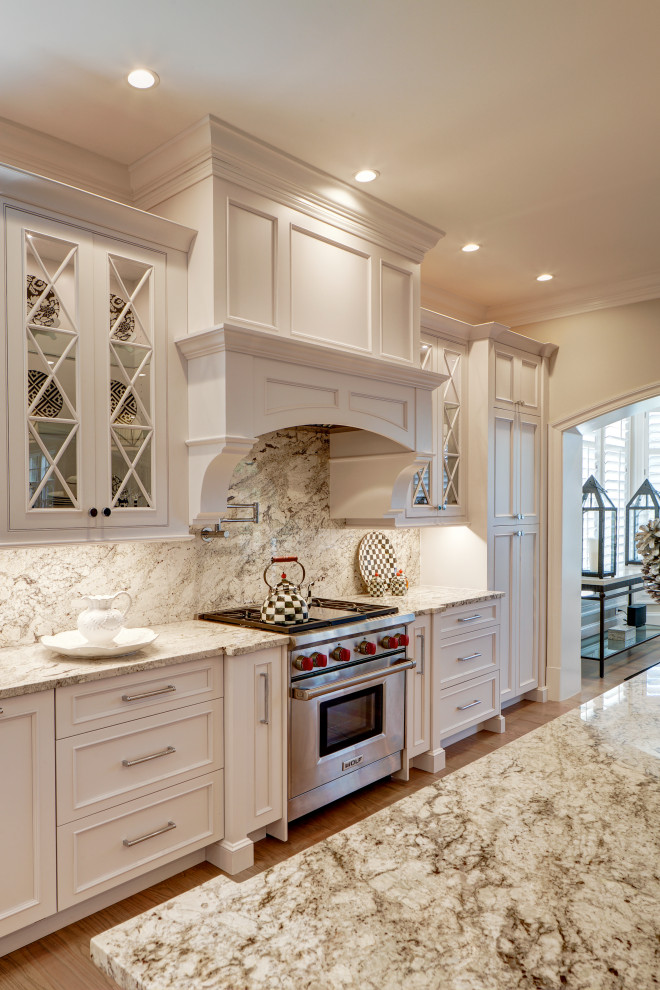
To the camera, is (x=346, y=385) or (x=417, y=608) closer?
(x=346, y=385)

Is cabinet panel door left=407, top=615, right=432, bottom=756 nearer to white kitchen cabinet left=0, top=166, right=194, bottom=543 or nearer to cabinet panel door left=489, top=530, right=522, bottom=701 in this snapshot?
cabinet panel door left=489, top=530, right=522, bottom=701

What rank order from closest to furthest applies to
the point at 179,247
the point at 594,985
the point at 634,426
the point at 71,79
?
the point at 594,985, the point at 71,79, the point at 179,247, the point at 634,426

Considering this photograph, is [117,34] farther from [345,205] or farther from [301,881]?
[301,881]

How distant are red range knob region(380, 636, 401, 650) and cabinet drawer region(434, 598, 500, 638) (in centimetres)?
41

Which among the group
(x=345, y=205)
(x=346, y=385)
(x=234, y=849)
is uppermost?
(x=345, y=205)

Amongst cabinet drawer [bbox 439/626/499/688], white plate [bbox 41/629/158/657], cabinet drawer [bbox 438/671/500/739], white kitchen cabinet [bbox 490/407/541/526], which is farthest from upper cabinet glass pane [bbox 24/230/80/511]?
white kitchen cabinet [bbox 490/407/541/526]

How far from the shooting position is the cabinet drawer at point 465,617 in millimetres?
3818

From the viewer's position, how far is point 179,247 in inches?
112

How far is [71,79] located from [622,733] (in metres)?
2.63

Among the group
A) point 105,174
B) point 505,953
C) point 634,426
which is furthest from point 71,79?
point 634,426

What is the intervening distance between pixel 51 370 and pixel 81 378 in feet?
0.36

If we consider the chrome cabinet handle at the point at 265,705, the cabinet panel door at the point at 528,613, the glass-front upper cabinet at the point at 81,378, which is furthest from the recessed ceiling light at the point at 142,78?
the cabinet panel door at the point at 528,613

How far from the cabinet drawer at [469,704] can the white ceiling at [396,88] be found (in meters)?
2.61

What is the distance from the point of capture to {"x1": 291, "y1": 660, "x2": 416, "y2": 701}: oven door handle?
2.92 m
